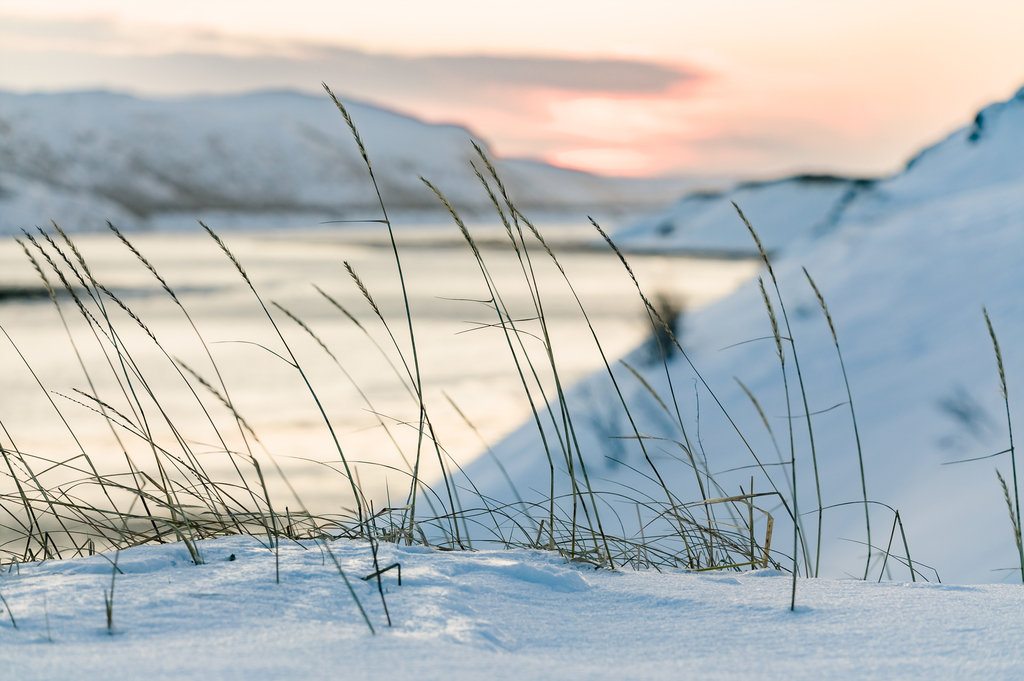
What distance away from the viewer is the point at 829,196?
2802 centimetres

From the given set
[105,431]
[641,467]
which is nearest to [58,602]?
[641,467]

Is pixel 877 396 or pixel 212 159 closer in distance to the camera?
pixel 877 396

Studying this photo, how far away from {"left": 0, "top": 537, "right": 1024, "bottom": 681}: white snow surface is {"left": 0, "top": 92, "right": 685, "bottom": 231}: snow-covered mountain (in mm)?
64661

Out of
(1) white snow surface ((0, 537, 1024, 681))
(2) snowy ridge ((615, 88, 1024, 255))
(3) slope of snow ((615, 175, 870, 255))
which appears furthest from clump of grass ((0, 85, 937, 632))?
(3) slope of snow ((615, 175, 870, 255))

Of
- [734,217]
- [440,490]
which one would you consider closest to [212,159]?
[734,217]

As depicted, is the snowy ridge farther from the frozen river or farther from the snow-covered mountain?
the snow-covered mountain

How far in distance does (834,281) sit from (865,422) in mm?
1476

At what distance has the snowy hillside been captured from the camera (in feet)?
8.43

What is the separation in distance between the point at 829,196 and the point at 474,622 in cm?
2980

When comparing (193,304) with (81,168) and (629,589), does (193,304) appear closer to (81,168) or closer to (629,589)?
(629,589)

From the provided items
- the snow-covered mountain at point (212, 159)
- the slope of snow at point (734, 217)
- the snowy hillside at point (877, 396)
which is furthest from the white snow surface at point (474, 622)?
the snow-covered mountain at point (212, 159)

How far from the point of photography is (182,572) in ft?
4.17

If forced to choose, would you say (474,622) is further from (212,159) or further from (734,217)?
(212,159)

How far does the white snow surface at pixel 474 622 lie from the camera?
36.3 inches
